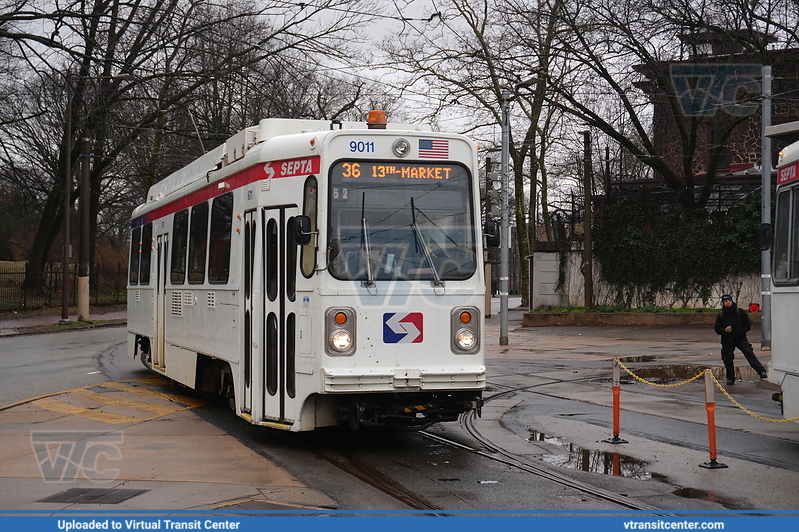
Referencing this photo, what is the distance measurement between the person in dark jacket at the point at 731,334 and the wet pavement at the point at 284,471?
0.43 metres

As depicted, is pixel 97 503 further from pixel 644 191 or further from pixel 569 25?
pixel 644 191

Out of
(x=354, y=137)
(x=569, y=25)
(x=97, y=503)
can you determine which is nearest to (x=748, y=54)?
(x=569, y=25)

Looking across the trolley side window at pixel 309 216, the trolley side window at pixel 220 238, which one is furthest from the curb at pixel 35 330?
the trolley side window at pixel 309 216

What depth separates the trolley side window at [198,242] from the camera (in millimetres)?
12430

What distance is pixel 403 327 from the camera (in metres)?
9.12

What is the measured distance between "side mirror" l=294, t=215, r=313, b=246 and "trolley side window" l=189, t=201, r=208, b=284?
371 centimetres

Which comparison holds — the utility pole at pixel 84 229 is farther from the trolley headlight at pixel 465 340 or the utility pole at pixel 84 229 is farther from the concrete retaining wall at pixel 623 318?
the trolley headlight at pixel 465 340

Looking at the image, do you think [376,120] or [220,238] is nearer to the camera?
[376,120]

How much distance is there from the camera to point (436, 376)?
29.7 feet

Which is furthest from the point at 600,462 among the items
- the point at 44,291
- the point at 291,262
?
the point at 44,291

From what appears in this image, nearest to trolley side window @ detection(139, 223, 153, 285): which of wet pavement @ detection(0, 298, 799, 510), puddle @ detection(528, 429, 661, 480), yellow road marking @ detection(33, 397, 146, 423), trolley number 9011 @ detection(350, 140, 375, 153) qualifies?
wet pavement @ detection(0, 298, 799, 510)

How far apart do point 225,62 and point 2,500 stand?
16837mm

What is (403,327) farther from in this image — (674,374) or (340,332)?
(674,374)

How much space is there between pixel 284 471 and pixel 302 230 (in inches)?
91.1
